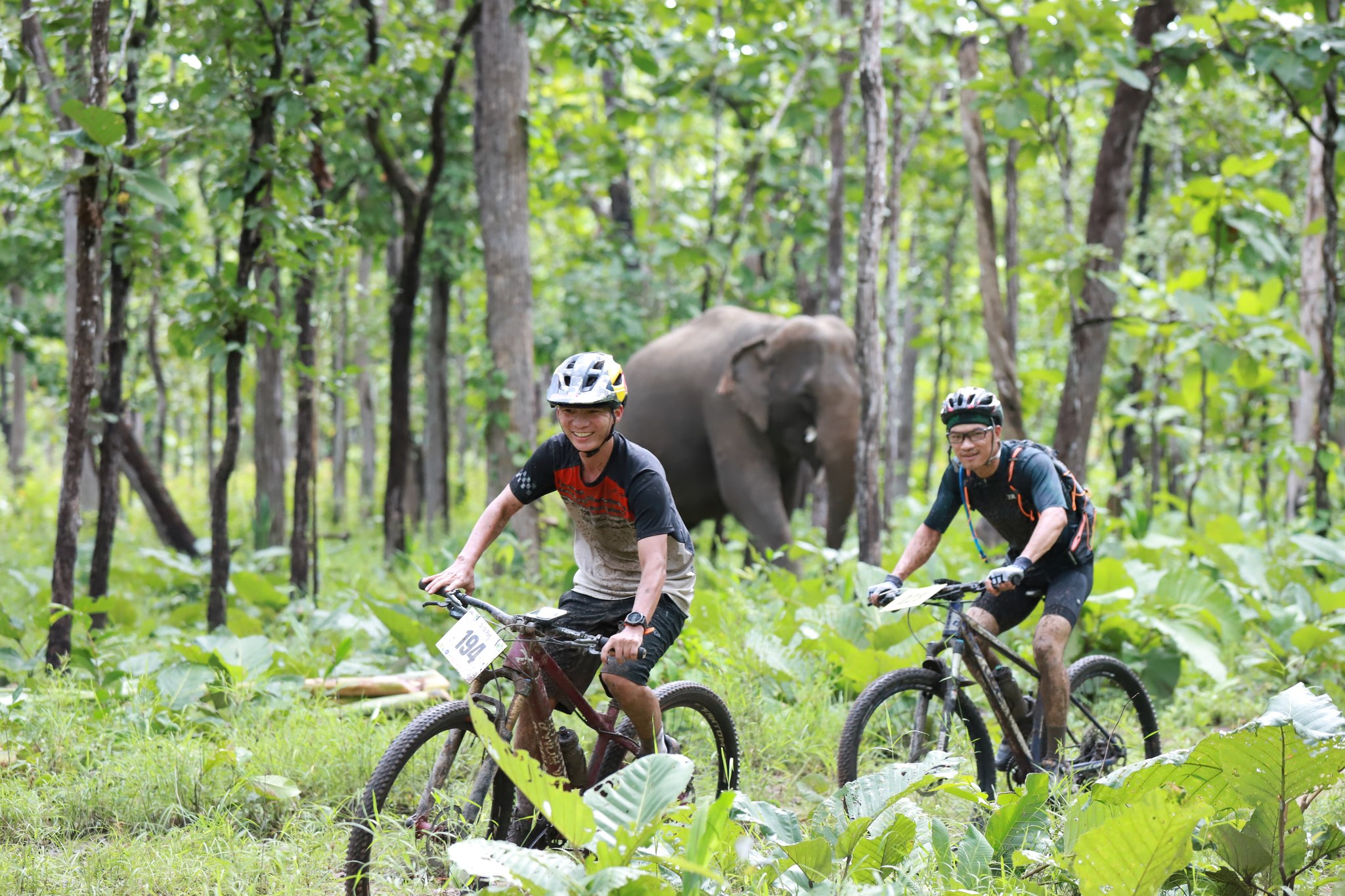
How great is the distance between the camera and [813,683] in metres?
6.36

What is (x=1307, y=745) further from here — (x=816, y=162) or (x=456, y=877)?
(x=816, y=162)

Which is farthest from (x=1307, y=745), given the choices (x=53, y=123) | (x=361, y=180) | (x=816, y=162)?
(x=816, y=162)

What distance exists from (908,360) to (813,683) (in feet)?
40.2

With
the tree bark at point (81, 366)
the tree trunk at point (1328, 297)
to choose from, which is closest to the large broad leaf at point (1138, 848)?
the tree bark at point (81, 366)

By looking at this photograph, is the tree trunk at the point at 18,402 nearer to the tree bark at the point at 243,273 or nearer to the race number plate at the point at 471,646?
the tree bark at the point at 243,273

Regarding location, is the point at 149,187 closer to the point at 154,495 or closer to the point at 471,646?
the point at 471,646

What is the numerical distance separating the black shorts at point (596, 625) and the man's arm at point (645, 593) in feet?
0.66

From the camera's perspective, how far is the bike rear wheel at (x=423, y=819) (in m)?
3.78

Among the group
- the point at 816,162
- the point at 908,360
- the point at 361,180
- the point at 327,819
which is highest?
the point at 816,162

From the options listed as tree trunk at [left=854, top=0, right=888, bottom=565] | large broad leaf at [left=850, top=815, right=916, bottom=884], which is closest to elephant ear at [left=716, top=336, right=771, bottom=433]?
tree trunk at [left=854, top=0, right=888, bottom=565]

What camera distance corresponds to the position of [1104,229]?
885cm

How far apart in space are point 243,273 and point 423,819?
4.00 metres

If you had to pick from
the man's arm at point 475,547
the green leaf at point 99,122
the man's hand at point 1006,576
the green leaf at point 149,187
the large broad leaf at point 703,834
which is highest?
the green leaf at point 99,122

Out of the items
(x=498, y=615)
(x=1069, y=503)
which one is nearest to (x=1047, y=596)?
(x=1069, y=503)
